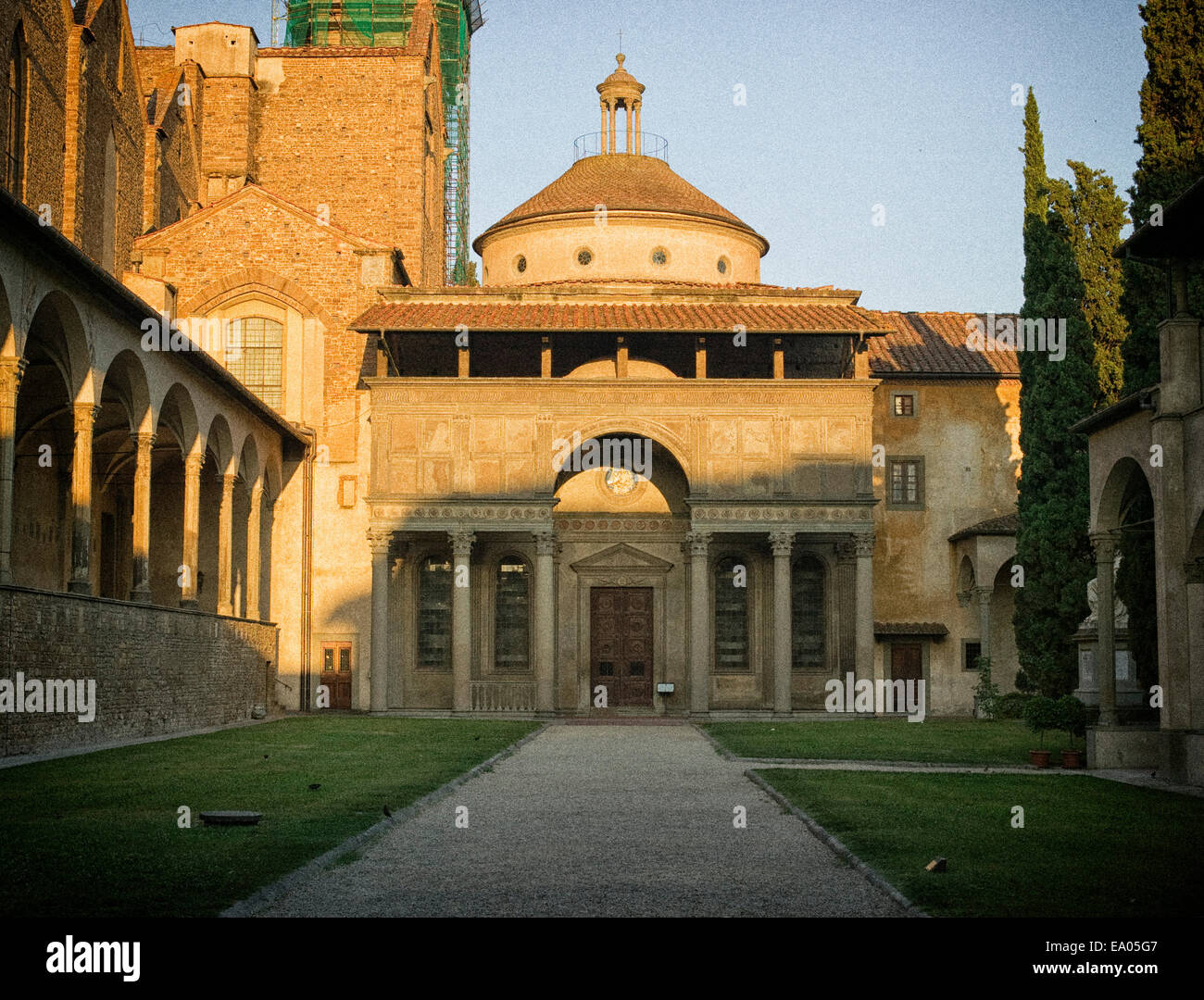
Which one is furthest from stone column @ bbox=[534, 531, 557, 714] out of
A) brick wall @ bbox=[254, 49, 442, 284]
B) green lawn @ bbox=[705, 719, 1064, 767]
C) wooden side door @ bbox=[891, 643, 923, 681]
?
brick wall @ bbox=[254, 49, 442, 284]

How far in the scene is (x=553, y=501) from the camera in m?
37.1

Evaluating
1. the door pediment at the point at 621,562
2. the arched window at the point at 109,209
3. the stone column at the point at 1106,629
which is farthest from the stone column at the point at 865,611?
the arched window at the point at 109,209

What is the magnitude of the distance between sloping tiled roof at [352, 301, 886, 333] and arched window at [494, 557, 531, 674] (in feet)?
22.1

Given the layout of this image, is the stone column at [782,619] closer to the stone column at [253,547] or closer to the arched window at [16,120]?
the stone column at [253,547]

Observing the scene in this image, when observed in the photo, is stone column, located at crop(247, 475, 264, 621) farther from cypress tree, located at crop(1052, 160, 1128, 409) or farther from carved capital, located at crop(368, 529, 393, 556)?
cypress tree, located at crop(1052, 160, 1128, 409)

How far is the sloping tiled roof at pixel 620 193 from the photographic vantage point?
152 ft

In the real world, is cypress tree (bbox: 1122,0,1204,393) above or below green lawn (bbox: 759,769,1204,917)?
above

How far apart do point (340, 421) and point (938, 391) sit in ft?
55.9

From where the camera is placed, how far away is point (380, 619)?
3691 centimetres

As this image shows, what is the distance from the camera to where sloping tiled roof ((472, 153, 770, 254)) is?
152 ft

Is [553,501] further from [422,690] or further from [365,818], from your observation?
[365,818]

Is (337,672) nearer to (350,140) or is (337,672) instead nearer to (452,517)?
(452,517)
